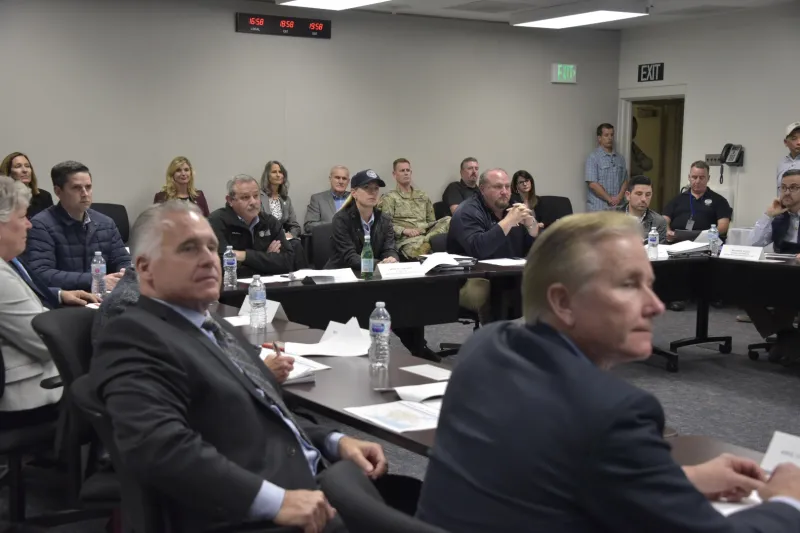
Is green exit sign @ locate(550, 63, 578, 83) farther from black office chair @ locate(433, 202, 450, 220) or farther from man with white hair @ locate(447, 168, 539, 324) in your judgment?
man with white hair @ locate(447, 168, 539, 324)

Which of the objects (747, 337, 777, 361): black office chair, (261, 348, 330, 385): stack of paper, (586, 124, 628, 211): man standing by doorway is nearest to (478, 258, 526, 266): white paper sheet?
(747, 337, 777, 361): black office chair

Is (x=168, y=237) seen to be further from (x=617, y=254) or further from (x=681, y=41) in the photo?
(x=681, y=41)

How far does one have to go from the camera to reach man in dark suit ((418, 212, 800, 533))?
4.22 feet

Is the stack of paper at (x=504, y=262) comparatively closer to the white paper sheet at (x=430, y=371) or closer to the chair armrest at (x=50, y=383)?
the white paper sheet at (x=430, y=371)

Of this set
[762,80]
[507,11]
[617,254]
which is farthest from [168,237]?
[762,80]

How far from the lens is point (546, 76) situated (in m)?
10.4

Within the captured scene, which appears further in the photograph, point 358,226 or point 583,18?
point 583,18

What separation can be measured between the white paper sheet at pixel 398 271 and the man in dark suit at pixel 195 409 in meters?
2.79

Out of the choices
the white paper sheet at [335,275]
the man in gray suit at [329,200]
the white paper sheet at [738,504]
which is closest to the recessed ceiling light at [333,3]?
the man in gray suit at [329,200]

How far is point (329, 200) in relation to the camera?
863 centimetres

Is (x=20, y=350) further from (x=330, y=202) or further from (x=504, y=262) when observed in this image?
(x=330, y=202)

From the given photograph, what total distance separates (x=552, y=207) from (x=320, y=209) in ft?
9.12

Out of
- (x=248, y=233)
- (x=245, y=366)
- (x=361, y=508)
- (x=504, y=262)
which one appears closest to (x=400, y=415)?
(x=245, y=366)

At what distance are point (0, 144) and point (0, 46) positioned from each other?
30.7 inches
